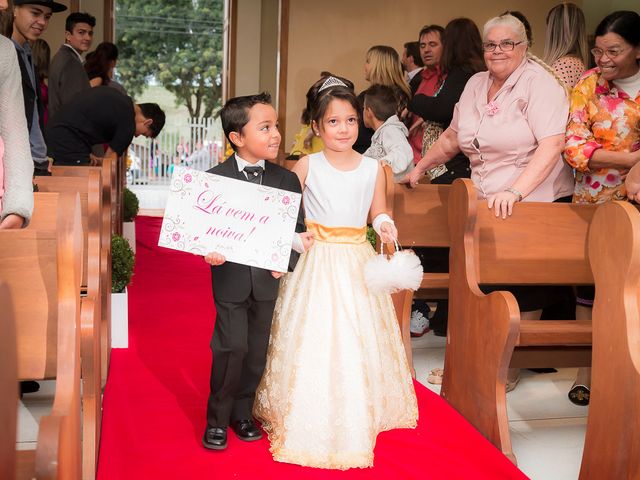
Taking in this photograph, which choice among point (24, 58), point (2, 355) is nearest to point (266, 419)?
point (24, 58)

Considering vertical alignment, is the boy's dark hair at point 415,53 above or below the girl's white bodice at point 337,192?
above

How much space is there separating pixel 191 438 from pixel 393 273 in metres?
1.00

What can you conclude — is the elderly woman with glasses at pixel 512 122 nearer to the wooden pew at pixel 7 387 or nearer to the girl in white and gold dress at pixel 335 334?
the girl in white and gold dress at pixel 335 334

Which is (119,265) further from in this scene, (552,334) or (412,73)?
(412,73)

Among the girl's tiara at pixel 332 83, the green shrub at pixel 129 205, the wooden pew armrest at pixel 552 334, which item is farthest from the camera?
the green shrub at pixel 129 205

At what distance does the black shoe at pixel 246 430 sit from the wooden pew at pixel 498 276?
3.01 ft

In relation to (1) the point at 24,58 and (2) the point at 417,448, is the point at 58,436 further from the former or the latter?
(1) the point at 24,58

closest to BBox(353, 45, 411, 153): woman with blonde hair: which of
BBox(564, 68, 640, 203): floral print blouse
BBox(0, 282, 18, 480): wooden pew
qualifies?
BBox(564, 68, 640, 203): floral print blouse

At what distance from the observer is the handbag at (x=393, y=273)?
104 inches

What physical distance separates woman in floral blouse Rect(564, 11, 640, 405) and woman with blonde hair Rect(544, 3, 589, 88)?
0.62 meters

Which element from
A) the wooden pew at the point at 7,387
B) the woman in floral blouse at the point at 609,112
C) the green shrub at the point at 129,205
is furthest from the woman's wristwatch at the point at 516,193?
the green shrub at the point at 129,205

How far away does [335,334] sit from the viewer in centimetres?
273

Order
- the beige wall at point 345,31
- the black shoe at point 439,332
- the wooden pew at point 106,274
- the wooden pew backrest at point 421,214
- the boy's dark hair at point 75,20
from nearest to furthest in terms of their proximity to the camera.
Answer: the wooden pew at point 106,274 < the wooden pew backrest at point 421,214 < the black shoe at point 439,332 < the boy's dark hair at point 75,20 < the beige wall at point 345,31

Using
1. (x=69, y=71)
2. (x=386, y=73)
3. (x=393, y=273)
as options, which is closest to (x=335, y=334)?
(x=393, y=273)
